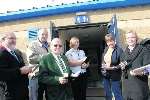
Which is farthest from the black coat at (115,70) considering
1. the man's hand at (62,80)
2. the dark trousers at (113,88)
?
the man's hand at (62,80)

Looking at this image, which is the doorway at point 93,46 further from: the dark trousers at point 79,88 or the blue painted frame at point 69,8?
the dark trousers at point 79,88

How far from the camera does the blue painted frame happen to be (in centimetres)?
899

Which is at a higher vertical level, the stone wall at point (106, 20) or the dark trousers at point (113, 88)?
the stone wall at point (106, 20)

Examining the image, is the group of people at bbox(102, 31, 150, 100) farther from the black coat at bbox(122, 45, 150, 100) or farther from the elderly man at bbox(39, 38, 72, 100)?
the elderly man at bbox(39, 38, 72, 100)

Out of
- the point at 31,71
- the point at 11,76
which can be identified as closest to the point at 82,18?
the point at 31,71

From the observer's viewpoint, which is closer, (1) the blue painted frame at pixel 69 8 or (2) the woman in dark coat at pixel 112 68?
(2) the woman in dark coat at pixel 112 68

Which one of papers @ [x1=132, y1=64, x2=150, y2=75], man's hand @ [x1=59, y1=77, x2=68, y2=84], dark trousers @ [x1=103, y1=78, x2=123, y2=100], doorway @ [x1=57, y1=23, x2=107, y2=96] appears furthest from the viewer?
doorway @ [x1=57, y1=23, x2=107, y2=96]

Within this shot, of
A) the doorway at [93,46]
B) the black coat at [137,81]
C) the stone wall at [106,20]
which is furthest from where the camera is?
the doorway at [93,46]

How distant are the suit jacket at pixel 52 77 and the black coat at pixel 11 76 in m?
0.32

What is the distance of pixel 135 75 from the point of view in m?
5.80

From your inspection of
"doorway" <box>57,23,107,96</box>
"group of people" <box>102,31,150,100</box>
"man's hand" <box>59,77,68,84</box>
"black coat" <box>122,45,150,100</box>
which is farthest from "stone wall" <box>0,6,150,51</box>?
"man's hand" <box>59,77,68,84</box>

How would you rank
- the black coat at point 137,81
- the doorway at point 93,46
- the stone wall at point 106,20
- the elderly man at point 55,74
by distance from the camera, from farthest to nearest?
the doorway at point 93,46
the stone wall at point 106,20
the black coat at point 137,81
the elderly man at point 55,74

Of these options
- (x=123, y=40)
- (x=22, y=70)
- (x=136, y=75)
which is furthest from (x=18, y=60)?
(x=123, y=40)

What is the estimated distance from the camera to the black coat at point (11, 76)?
530cm
